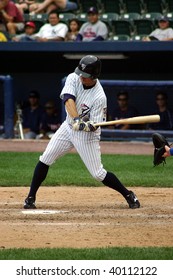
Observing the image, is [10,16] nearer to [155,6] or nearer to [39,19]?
[39,19]

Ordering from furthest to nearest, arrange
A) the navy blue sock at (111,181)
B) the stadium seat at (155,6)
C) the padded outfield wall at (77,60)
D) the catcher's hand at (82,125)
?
the stadium seat at (155,6)
the padded outfield wall at (77,60)
the navy blue sock at (111,181)
the catcher's hand at (82,125)

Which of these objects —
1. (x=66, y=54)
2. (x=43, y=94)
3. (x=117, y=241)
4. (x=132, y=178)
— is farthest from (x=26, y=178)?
(x=43, y=94)

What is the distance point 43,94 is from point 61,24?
7.04 feet

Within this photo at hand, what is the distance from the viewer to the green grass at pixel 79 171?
11836 millimetres

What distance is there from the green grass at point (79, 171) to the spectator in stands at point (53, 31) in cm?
300

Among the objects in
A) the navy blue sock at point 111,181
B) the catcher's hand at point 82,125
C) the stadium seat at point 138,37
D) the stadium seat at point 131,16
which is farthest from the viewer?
the stadium seat at point 131,16

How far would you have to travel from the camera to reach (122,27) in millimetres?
17797

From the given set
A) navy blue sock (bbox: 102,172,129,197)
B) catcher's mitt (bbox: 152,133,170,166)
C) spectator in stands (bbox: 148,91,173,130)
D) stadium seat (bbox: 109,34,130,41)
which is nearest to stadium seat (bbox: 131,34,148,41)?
stadium seat (bbox: 109,34,130,41)

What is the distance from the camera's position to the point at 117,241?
26.3 ft

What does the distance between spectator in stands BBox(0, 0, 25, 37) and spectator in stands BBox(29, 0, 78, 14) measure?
63 cm

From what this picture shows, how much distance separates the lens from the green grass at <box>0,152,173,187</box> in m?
11.8

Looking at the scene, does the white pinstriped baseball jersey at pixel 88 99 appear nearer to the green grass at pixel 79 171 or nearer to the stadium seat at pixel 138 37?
the green grass at pixel 79 171

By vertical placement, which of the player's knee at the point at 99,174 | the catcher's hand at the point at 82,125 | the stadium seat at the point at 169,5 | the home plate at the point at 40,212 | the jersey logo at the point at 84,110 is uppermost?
the stadium seat at the point at 169,5

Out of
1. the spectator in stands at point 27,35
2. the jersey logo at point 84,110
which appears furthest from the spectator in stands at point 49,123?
the jersey logo at point 84,110
